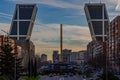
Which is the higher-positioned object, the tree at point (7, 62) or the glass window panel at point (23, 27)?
the glass window panel at point (23, 27)

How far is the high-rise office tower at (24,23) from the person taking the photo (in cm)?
18712

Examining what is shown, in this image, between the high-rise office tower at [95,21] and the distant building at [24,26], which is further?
the distant building at [24,26]

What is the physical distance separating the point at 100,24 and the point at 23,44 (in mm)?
38614

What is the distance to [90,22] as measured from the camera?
598 feet

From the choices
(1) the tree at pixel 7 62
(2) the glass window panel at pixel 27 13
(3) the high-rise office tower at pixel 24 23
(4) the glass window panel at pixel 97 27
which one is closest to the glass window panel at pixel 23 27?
(3) the high-rise office tower at pixel 24 23

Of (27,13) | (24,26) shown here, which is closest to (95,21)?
(27,13)

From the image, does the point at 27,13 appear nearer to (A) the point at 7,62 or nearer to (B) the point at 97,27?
(B) the point at 97,27

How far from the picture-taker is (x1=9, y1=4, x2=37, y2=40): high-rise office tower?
187125mm

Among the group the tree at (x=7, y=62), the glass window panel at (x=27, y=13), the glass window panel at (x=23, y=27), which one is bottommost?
the tree at (x=7, y=62)

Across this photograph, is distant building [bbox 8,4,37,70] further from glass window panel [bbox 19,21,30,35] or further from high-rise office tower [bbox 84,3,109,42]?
high-rise office tower [bbox 84,3,109,42]

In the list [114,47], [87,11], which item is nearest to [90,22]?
[87,11]

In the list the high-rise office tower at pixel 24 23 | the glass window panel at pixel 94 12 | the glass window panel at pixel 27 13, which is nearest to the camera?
the high-rise office tower at pixel 24 23

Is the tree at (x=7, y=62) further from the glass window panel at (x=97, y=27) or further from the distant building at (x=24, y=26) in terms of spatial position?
the glass window panel at (x=97, y=27)

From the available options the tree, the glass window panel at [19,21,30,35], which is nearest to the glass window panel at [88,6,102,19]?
the glass window panel at [19,21,30,35]
